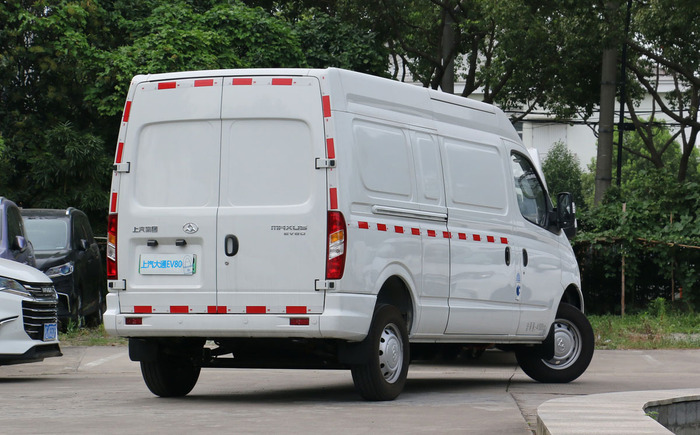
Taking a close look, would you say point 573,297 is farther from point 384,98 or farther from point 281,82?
point 281,82

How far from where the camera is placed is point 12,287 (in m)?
12.4

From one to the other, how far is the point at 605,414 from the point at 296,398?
3574mm

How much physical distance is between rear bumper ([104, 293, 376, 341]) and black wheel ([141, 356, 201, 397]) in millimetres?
636

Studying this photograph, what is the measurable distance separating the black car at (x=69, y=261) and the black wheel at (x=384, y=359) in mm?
9677

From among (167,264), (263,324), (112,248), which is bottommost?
(263,324)

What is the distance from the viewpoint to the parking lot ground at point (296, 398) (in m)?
8.38

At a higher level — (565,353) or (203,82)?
(203,82)

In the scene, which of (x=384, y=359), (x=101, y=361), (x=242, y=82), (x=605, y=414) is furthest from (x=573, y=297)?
(x=101, y=361)

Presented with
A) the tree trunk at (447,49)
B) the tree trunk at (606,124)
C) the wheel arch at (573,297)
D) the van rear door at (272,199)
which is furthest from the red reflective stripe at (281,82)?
the tree trunk at (447,49)

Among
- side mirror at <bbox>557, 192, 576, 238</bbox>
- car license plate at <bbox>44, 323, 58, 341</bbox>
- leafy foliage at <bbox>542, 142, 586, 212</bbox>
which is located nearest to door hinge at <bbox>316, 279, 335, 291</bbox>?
side mirror at <bbox>557, 192, 576, 238</bbox>

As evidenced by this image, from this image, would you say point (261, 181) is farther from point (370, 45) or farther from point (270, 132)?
point (370, 45)

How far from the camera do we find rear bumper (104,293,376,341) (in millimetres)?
9344

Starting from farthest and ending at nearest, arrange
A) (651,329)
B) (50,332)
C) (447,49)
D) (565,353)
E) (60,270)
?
1. (447,49)
2. (651,329)
3. (60,270)
4. (50,332)
5. (565,353)

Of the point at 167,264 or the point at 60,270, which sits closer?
the point at 167,264
